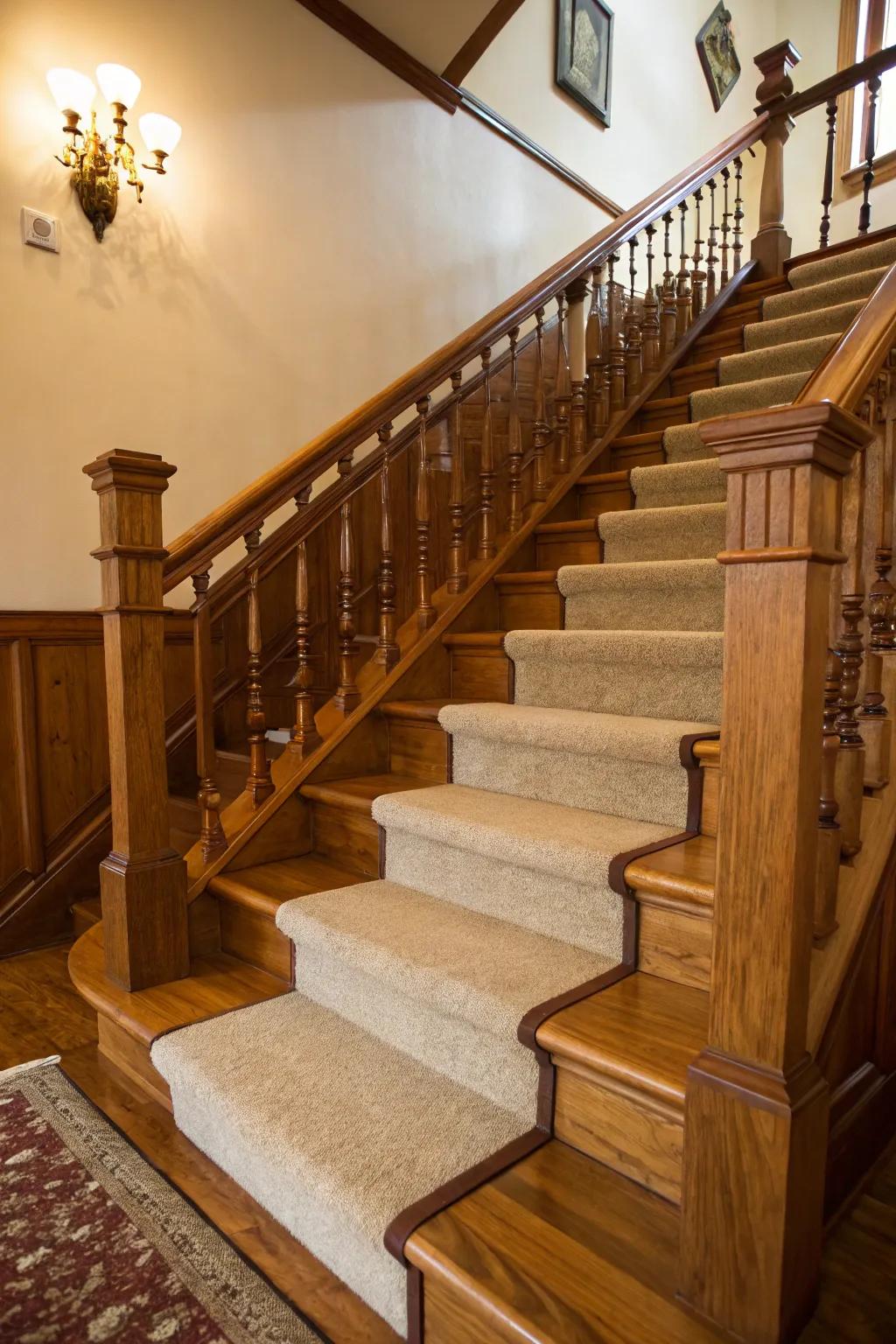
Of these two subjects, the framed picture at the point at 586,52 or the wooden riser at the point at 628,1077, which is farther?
the framed picture at the point at 586,52

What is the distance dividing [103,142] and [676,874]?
2714 millimetres

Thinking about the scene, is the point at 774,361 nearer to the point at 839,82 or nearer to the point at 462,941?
the point at 839,82

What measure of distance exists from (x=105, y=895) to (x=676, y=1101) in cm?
125

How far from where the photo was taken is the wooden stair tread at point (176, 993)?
5.22ft

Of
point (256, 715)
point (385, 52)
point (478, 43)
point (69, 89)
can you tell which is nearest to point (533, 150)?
point (478, 43)

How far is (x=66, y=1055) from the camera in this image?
179 cm

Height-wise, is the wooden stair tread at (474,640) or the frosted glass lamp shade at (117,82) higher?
the frosted glass lamp shade at (117,82)

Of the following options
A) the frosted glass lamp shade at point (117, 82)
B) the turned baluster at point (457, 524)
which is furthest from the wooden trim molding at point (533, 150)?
the turned baluster at point (457, 524)

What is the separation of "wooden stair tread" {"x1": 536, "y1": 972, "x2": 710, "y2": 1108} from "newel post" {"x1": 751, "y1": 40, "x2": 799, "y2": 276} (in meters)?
3.79

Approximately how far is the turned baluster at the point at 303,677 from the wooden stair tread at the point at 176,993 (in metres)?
0.54

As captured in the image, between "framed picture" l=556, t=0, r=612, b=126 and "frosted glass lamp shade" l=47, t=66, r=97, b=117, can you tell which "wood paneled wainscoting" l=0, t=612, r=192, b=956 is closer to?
"frosted glass lamp shade" l=47, t=66, r=97, b=117

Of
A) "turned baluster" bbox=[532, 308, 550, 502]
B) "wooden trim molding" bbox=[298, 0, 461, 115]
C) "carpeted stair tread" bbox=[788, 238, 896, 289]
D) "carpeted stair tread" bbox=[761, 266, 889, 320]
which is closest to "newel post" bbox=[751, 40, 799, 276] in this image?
"carpeted stair tread" bbox=[788, 238, 896, 289]

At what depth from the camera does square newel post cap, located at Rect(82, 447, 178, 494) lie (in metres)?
1.62

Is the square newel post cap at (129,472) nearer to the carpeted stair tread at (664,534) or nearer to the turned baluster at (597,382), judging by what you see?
the carpeted stair tread at (664,534)
